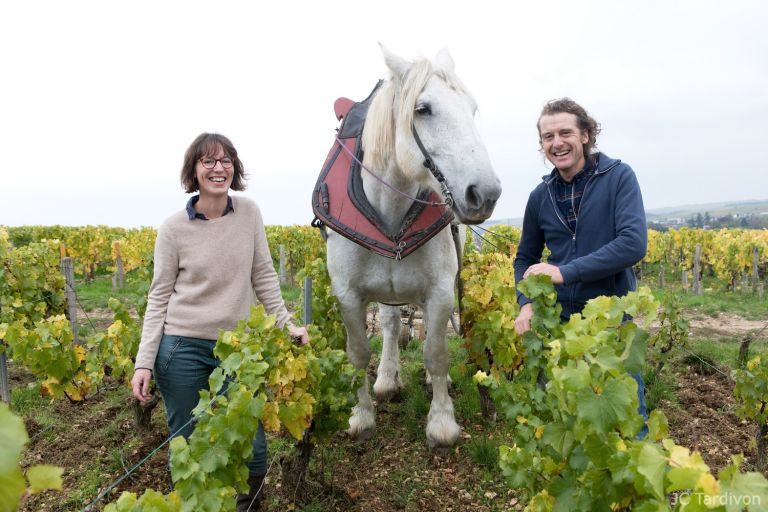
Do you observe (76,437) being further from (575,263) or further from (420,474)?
(575,263)

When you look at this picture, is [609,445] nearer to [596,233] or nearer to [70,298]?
[596,233]

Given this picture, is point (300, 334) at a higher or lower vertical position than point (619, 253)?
lower

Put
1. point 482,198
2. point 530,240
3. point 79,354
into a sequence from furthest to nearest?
point 79,354 < point 530,240 < point 482,198

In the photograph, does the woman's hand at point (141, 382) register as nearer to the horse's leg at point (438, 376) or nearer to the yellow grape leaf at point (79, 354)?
the horse's leg at point (438, 376)

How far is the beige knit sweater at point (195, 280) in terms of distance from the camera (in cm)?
217

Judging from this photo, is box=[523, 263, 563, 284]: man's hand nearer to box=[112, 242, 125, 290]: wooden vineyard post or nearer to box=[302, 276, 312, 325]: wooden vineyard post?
box=[302, 276, 312, 325]: wooden vineyard post

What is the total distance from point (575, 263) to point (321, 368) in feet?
4.47

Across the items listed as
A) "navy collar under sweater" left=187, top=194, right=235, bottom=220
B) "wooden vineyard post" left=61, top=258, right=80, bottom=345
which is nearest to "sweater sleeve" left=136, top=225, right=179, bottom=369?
"navy collar under sweater" left=187, top=194, right=235, bottom=220

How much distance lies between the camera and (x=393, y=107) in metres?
2.48

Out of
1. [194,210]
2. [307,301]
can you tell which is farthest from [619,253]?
[194,210]

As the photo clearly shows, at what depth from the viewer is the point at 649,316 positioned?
130 centimetres

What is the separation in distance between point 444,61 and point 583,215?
113cm

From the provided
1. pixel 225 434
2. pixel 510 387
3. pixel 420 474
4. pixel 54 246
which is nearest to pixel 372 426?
pixel 420 474

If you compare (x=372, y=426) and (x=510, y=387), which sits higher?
(x=510, y=387)
